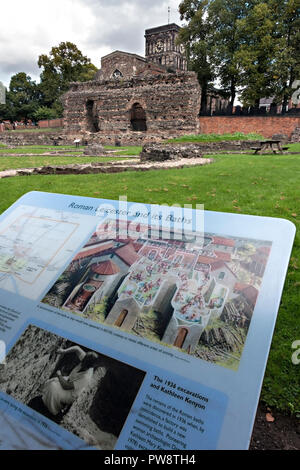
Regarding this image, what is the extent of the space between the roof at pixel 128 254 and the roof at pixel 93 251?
9 cm

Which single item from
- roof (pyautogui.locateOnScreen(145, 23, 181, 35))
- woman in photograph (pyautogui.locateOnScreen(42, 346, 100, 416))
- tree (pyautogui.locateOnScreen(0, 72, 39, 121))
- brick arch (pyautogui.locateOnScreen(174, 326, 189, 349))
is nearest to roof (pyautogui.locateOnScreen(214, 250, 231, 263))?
brick arch (pyautogui.locateOnScreen(174, 326, 189, 349))

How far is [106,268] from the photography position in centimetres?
188

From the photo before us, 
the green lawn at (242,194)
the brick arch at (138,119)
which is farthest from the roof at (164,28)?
the green lawn at (242,194)

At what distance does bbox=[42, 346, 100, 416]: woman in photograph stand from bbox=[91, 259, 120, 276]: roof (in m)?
0.51

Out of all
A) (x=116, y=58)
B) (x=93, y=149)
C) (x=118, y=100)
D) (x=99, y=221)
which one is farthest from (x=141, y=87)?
(x=99, y=221)

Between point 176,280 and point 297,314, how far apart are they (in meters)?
1.35

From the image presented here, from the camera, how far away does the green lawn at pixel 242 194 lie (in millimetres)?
2057

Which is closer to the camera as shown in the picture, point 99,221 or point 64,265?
point 64,265

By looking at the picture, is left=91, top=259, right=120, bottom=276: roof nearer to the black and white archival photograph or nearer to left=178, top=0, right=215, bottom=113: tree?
the black and white archival photograph

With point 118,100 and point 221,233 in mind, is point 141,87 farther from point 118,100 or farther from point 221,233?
point 221,233

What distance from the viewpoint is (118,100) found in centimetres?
2616

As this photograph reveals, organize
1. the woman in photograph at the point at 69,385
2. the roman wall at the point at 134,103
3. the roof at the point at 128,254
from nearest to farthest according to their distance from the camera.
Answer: the woman in photograph at the point at 69,385
the roof at the point at 128,254
the roman wall at the point at 134,103

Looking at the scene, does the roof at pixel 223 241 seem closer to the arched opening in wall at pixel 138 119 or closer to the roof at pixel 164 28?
the arched opening in wall at pixel 138 119

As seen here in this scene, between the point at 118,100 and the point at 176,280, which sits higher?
the point at 118,100
